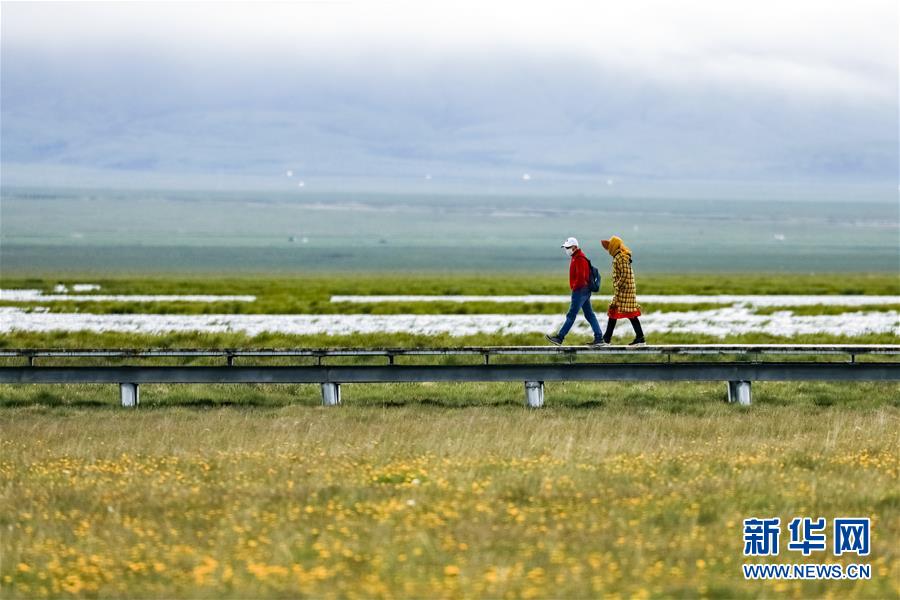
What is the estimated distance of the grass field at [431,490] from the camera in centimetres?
1042

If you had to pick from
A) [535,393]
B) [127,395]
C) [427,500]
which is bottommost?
[427,500]

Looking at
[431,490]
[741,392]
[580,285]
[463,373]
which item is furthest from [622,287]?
[431,490]

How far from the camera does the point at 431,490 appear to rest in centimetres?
1306

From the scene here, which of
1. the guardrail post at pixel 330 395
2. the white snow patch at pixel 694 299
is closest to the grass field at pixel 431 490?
the guardrail post at pixel 330 395

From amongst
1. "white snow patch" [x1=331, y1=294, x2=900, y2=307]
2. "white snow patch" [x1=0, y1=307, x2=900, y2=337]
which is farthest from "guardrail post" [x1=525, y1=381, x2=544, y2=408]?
"white snow patch" [x1=331, y1=294, x2=900, y2=307]

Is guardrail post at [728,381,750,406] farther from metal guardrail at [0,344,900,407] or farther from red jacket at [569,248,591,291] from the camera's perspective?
red jacket at [569,248,591,291]

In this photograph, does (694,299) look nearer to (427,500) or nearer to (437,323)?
(437,323)

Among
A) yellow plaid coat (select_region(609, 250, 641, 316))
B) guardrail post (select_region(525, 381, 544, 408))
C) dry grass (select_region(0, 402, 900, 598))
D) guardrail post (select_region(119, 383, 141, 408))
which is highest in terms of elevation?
yellow plaid coat (select_region(609, 250, 641, 316))

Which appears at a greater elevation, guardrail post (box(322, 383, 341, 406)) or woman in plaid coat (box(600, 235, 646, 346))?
woman in plaid coat (box(600, 235, 646, 346))

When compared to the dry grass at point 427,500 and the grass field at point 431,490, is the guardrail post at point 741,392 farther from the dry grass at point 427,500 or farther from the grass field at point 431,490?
the dry grass at point 427,500

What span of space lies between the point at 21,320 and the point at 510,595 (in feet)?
101

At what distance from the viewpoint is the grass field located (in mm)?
10422

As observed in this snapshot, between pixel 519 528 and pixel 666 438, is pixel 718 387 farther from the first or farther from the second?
pixel 519 528

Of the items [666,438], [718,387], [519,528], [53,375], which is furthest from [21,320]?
[519,528]
